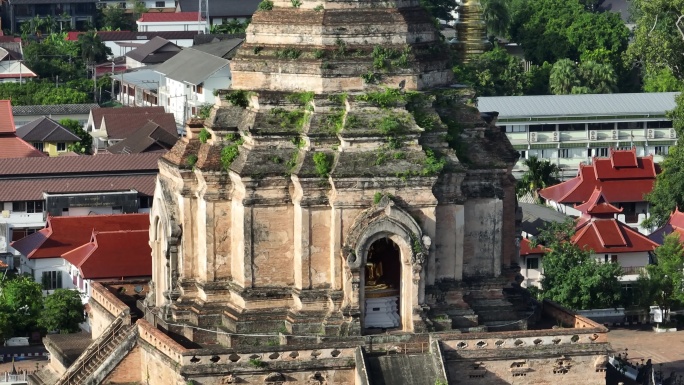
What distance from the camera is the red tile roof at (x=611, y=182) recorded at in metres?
89.1

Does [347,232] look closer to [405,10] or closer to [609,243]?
[405,10]

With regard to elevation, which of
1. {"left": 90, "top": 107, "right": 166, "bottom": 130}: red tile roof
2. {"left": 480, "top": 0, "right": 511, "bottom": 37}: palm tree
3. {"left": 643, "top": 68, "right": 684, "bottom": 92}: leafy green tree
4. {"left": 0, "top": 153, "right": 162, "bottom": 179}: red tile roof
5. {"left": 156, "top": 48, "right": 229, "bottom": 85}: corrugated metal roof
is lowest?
{"left": 0, "top": 153, "right": 162, "bottom": 179}: red tile roof

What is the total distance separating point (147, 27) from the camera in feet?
547

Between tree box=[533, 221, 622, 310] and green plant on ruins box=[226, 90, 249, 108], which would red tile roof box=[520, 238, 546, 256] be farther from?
green plant on ruins box=[226, 90, 249, 108]

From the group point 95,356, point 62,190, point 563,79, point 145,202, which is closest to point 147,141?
point 145,202

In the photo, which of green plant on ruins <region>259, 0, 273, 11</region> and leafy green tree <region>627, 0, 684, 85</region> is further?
leafy green tree <region>627, 0, 684, 85</region>

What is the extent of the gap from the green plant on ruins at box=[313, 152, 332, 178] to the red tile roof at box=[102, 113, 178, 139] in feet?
187

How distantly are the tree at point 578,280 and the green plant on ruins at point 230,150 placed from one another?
73.6 feet

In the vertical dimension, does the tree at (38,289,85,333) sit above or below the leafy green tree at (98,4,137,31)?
below

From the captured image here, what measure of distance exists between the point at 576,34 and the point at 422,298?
86136 mm

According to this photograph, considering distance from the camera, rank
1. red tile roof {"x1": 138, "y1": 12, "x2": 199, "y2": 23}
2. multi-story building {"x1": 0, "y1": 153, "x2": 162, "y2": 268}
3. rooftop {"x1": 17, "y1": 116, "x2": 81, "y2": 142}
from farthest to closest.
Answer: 1. red tile roof {"x1": 138, "y1": 12, "x2": 199, "y2": 23}
2. rooftop {"x1": 17, "y1": 116, "x2": 81, "y2": 142}
3. multi-story building {"x1": 0, "y1": 153, "x2": 162, "y2": 268}

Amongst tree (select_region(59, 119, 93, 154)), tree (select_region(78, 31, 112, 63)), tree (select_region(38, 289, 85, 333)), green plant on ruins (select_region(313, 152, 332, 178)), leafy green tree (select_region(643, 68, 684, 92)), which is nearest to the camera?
green plant on ruins (select_region(313, 152, 332, 178))

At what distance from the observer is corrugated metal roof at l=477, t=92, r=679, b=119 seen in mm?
103312

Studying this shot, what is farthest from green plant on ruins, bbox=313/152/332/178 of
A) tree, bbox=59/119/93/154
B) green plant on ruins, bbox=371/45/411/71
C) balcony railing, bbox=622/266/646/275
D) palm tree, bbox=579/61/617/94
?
palm tree, bbox=579/61/617/94
